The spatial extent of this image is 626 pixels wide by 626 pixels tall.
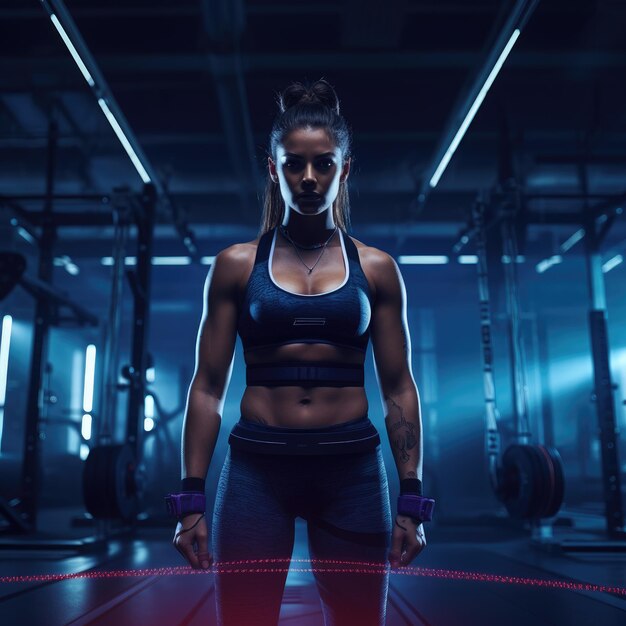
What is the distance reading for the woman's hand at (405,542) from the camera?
4.79 feet

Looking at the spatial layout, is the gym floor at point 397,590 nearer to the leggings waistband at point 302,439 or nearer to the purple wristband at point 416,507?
the purple wristband at point 416,507

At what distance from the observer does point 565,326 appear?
1254cm

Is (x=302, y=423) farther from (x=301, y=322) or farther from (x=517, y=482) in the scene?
(x=517, y=482)

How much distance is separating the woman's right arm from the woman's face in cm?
21

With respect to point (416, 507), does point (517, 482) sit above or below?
below

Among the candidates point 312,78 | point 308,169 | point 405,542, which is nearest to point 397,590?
point 405,542

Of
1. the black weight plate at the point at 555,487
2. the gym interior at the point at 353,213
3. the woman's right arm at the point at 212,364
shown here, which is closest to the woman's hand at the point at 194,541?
the woman's right arm at the point at 212,364

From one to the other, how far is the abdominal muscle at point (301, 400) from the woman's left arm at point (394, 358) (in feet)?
0.44

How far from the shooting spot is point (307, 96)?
65.5 inches

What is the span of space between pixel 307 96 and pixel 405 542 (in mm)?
1088

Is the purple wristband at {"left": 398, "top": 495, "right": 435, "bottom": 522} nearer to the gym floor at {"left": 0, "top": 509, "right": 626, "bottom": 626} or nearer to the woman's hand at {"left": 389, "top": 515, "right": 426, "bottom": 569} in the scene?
the woman's hand at {"left": 389, "top": 515, "right": 426, "bottom": 569}

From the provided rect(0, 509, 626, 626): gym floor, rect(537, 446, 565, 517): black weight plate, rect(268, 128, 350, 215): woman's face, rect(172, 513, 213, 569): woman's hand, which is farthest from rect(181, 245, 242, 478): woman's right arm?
rect(537, 446, 565, 517): black weight plate

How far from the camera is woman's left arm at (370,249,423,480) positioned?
5.22 ft

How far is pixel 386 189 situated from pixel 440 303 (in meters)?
3.32
